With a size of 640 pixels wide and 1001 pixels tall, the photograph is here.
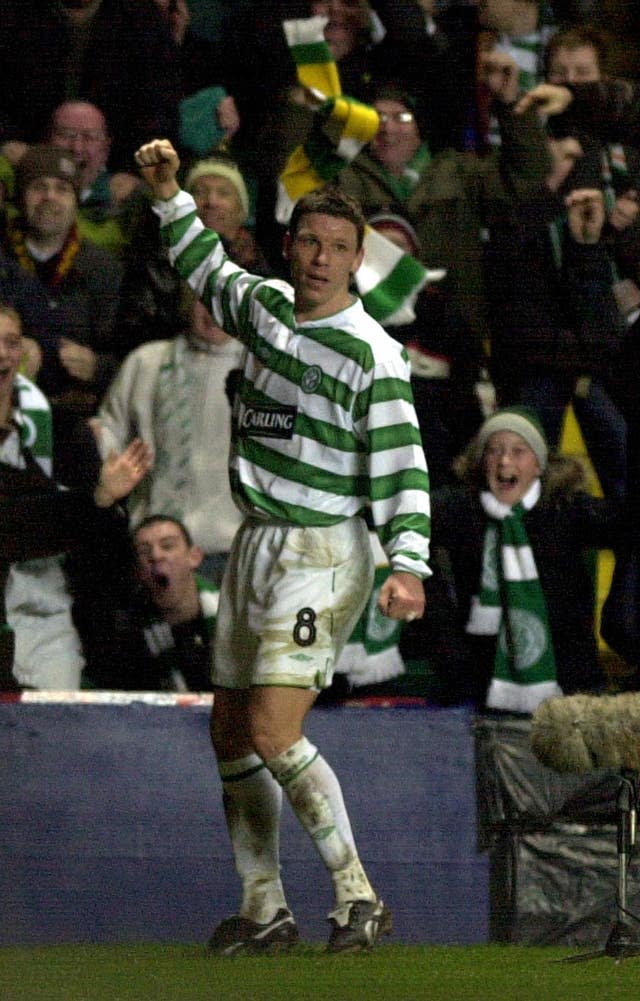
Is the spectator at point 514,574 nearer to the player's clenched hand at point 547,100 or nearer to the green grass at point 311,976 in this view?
the green grass at point 311,976

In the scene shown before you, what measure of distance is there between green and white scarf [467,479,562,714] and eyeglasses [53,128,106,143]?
2.83 metres

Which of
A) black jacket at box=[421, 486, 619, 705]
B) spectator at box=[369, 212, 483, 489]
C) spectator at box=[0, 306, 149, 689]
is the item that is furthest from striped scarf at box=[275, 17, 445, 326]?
spectator at box=[369, 212, 483, 489]

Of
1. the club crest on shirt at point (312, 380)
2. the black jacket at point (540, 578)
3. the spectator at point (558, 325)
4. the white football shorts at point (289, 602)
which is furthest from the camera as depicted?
the spectator at point (558, 325)

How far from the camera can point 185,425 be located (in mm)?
8039

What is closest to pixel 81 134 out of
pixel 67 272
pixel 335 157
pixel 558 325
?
pixel 67 272

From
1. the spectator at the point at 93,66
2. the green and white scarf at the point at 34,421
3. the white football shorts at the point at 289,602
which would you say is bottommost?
the white football shorts at the point at 289,602

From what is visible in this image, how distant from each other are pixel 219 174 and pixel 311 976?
167 inches

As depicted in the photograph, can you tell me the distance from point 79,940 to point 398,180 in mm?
4023

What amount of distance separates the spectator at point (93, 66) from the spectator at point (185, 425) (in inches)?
72.6

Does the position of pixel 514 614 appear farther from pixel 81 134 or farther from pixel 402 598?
pixel 81 134

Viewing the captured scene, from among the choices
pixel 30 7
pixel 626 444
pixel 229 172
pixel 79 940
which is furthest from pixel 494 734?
pixel 30 7

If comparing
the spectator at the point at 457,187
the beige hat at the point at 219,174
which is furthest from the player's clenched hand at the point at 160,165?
the spectator at the point at 457,187

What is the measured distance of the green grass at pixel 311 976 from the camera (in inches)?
181

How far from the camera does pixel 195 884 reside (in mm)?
6871
